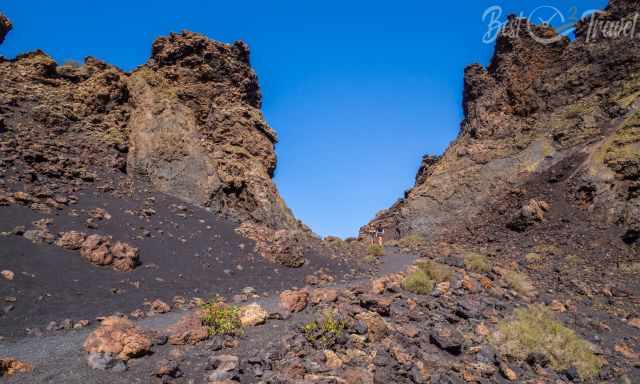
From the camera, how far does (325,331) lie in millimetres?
5719

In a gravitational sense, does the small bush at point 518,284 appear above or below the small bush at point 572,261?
below

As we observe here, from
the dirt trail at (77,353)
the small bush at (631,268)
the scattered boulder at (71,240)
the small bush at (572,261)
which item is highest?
the small bush at (572,261)

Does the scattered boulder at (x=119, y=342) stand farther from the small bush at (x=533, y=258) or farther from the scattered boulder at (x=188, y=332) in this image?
the small bush at (x=533, y=258)

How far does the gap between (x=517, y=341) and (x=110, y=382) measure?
716 centimetres

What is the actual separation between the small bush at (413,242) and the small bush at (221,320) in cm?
1813

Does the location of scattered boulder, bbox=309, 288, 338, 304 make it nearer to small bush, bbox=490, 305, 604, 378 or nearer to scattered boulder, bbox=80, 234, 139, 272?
small bush, bbox=490, 305, 604, 378

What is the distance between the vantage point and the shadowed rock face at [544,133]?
19.7m

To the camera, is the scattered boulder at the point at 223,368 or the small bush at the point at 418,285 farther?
the small bush at the point at 418,285

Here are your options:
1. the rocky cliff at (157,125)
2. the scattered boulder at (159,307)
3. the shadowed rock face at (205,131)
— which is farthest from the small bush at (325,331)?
the shadowed rock face at (205,131)

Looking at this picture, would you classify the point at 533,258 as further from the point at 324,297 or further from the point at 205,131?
the point at 205,131

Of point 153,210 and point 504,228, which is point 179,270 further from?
point 504,228

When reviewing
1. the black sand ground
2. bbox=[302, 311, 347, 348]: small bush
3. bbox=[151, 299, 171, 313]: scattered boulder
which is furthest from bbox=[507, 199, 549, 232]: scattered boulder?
bbox=[151, 299, 171, 313]: scattered boulder

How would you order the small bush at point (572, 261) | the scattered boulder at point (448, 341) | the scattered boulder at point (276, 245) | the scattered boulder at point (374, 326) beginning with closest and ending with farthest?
1. the scattered boulder at point (374, 326)
2. the scattered boulder at point (448, 341)
3. the scattered boulder at point (276, 245)
4. the small bush at point (572, 261)

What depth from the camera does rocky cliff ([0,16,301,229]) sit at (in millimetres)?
14953
